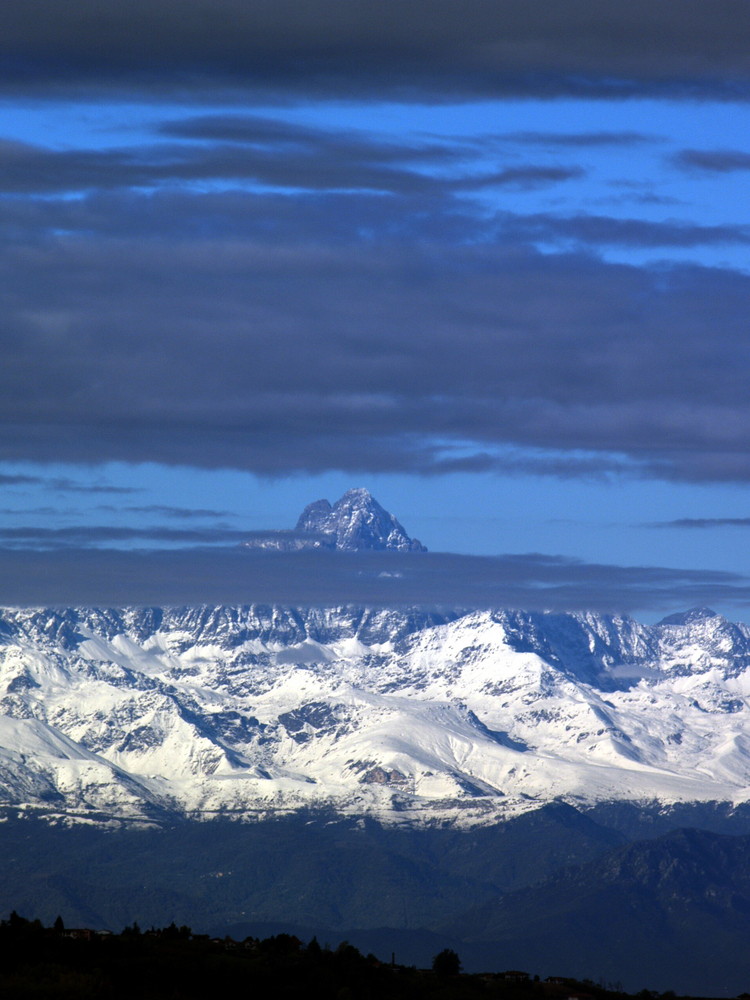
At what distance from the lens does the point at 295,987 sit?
19200 centimetres

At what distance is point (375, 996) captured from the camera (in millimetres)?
192625

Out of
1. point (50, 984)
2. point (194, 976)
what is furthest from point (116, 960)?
point (50, 984)

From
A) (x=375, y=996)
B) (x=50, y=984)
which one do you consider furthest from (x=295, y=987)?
(x=50, y=984)

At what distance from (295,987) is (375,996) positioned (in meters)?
7.94

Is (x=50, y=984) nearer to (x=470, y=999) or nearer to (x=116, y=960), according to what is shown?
(x=116, y=960)

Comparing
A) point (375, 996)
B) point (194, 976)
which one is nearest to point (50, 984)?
point (194, 976)

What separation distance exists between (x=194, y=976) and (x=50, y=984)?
22980mm

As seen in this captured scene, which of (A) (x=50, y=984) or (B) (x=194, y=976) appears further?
(B) (x=194, y=976)

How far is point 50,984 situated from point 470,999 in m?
45.4

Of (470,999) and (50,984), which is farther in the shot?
(470,999)

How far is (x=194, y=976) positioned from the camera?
191m

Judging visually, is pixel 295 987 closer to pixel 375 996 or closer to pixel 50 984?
pixel 375 996

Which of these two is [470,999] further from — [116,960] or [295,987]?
[116,960]

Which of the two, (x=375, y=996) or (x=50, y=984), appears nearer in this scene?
(x=50, y=984)
